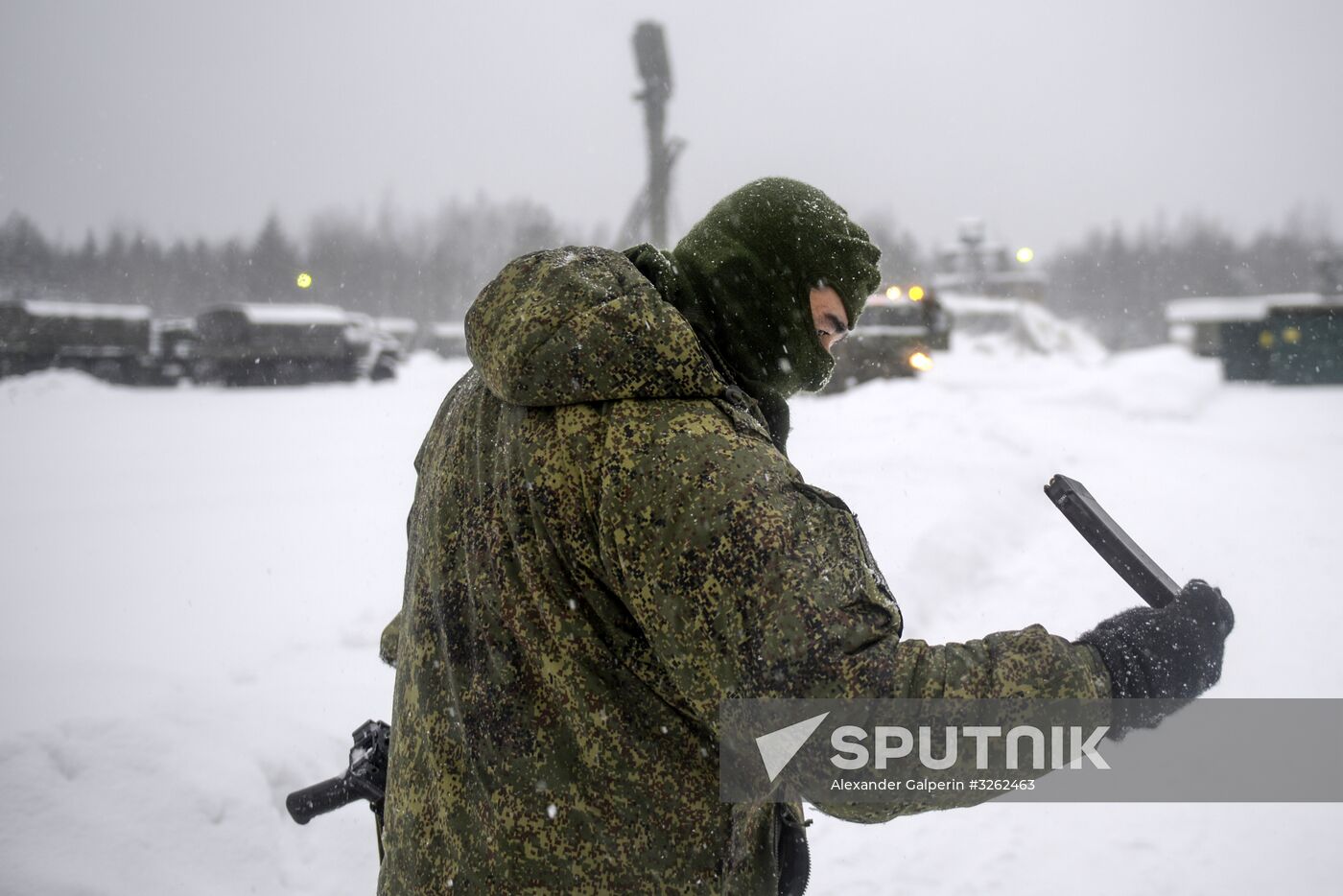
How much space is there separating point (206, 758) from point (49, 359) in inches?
784

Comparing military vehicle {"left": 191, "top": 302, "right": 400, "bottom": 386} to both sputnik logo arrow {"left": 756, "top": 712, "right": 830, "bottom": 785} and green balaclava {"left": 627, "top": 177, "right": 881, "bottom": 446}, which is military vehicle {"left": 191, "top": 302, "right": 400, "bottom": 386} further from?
sputnik logo arrow {"left": 756, "top": 712, "right": 830, "bottom": 785}

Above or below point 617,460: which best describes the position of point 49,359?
below

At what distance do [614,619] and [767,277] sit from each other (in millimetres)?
606

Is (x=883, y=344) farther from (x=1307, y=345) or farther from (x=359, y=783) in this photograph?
(x=359, y=783)

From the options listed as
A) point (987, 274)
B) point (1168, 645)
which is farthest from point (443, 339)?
point (1168, 645)

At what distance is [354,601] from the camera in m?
5.29

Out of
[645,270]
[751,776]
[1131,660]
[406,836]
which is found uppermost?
[645,270]

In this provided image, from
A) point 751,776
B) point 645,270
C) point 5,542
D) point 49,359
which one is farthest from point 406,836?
point 49,359

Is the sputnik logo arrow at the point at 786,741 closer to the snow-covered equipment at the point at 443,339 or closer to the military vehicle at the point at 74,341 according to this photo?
the military vehicle at the point at 74,341

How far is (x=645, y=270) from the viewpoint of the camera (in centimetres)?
137

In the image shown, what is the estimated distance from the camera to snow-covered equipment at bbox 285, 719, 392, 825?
1.75m

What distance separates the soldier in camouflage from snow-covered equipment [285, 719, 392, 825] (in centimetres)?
47

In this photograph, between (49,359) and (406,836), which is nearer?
(406,836)

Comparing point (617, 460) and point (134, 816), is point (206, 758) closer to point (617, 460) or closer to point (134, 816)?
point (134, 816)
